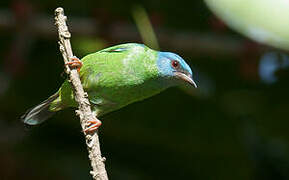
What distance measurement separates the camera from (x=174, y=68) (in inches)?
131

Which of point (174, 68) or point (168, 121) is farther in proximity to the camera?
point (168, 121)

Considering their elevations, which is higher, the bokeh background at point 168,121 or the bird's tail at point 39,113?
the bird's tail at point 39,113

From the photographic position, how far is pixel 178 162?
5.08 m

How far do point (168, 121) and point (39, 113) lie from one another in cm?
176

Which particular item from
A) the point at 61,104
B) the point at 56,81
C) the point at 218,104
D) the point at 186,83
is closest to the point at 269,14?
the point at 186,83

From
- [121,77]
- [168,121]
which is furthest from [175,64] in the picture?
[168,121]

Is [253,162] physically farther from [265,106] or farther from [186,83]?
[186,83]

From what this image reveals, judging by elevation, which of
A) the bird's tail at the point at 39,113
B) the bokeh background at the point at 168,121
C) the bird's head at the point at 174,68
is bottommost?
the bokeh background at the point at 168,121

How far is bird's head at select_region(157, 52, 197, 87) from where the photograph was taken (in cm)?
329

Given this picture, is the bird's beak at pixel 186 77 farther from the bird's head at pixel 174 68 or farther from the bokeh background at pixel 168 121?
the bokeh background at pixel 168 121

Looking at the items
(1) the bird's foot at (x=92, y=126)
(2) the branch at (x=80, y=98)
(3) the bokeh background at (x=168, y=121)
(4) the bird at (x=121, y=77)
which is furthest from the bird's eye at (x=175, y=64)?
(3) the bokeh background at (x=168, y=121)

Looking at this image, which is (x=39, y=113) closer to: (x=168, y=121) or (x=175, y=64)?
(x=175, y=64)

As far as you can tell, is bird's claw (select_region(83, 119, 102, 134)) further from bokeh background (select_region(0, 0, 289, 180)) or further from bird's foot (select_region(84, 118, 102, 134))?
bokeh background (select_region(0, 0, 289, 180))

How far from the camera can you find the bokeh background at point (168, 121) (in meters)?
4.80
